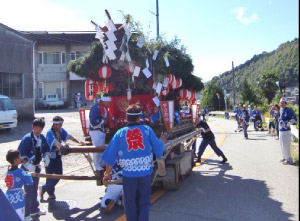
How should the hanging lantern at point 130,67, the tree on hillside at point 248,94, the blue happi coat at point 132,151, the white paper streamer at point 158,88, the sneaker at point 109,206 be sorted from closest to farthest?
the blue happi coat at point 132,151, the sneaker at point 109,206, the hanging lantern at point 130,67, the white paper streamer at point 158,88, the tree on hillside at point 248,94

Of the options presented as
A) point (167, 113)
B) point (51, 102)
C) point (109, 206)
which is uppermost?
point (51, 102)

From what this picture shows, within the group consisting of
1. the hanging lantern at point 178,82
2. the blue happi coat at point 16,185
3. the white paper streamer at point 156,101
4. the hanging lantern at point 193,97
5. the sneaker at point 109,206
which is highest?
the hanging lantern at point 178,82

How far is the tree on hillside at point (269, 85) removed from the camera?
51.0 m

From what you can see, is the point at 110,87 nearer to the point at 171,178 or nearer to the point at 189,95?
the point at 189,95

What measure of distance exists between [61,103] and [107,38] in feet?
96.2

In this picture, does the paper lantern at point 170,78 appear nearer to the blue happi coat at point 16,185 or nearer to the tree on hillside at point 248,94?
Result: the blue happi coat at point 16,185

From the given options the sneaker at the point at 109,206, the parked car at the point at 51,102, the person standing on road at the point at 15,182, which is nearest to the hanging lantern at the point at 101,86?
the sneaker at the point at 109,206

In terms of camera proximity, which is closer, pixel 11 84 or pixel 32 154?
pixel 32 154

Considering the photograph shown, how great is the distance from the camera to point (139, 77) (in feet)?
27.6

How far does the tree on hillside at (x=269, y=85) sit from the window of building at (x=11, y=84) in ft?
125

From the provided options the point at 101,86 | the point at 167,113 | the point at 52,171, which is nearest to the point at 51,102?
the point at 101,86

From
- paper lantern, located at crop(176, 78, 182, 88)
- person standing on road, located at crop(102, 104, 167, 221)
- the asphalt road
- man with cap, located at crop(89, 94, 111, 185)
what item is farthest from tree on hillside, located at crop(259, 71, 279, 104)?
person standing on road, located at crop(102, 104, 167, 221)

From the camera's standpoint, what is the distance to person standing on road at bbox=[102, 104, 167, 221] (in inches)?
181

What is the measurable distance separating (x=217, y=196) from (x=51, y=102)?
3052 cm
